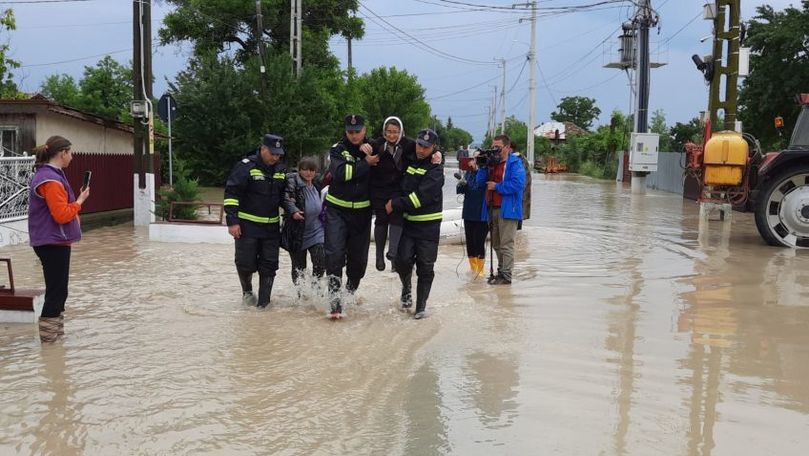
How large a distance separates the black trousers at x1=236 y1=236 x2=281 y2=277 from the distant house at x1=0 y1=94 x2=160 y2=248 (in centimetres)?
886

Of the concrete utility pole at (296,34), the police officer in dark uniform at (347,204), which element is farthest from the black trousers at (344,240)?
the concrete utility pole at (296,34)

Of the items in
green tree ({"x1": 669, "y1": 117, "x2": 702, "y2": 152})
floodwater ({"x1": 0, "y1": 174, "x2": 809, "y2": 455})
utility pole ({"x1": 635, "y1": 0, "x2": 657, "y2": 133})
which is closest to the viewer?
floodwater ({"x1": 0, "y1": 174, "x2": 809, "y2": 455})

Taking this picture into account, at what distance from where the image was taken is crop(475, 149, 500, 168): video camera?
27.4 ft

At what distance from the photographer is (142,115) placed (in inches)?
581

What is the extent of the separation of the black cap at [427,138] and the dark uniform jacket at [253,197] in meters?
1.49

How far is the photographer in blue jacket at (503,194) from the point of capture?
27.0ft

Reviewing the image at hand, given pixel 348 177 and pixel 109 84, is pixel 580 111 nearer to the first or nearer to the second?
pixel 109 84

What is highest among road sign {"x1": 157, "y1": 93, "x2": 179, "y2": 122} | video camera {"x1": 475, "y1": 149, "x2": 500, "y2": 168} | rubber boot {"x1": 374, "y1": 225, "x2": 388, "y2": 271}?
road sign {"x1": 157, "y1": 93, "x2": 179, "y2": 122}

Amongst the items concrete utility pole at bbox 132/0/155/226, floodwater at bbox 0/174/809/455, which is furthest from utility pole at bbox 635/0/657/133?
floodwater at bbox 0/174/809/455

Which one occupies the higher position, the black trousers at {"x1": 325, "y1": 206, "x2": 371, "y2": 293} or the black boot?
the black trousers at {"x1": 325, "y1": 206, "x2": 371, "y2": 293}

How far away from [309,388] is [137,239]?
9034 millimetres

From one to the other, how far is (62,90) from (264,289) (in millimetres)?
48268

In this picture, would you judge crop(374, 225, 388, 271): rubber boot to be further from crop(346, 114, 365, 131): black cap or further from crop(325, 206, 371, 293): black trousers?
crop(346, 114, 365, 131): black cap

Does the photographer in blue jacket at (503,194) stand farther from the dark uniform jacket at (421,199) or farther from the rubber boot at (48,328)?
the rubber boot at (48,328)
